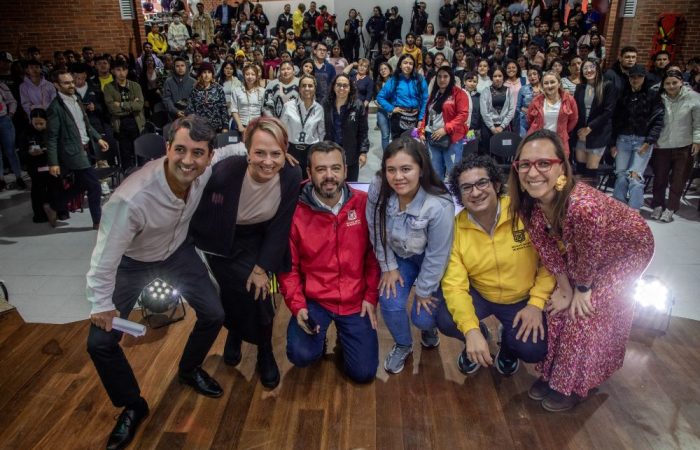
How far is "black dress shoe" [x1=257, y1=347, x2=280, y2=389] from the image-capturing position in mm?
2707

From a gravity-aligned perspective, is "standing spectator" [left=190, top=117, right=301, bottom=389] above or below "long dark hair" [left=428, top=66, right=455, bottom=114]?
below

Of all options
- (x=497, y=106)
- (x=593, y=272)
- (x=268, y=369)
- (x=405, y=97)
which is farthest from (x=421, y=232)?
(x=497, y=106)

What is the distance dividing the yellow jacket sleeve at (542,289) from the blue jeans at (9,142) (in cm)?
646

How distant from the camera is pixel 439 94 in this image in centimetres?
536

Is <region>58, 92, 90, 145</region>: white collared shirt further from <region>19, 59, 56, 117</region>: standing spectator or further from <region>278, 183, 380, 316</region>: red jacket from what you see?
<region>278, 183, 380, 316</region>: red jacket

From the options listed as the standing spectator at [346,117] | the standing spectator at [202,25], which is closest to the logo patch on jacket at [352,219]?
the standing spectator at [346,117]

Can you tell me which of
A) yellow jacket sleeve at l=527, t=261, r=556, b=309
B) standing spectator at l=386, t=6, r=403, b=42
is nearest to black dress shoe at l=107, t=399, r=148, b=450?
yellow jacket sleeve at l=527, t=261, r=556, b=309

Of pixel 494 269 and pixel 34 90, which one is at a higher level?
pixel 34 90

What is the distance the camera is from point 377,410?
2531 millimetres

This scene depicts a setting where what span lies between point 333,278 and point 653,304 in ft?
6.61

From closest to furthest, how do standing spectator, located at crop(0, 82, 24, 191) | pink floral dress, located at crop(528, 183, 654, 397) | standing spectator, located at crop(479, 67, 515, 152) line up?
pink floral dress, located at crop(528, 183, 654, 397)
standing spectator, located at crop(479, 67, 515, 152)
standing spectator, located at crop(0, 82, 24, 191)

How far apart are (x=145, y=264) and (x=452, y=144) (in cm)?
390

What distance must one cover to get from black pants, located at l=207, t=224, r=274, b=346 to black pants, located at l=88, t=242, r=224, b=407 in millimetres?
128

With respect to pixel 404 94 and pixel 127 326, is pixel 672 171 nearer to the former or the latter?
pixel 404 94
